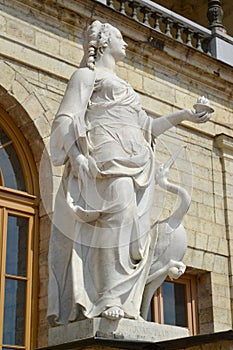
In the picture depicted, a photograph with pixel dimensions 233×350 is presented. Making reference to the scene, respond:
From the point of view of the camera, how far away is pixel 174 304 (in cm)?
879

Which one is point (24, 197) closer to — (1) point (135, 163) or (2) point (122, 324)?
(1) point (135, 163)

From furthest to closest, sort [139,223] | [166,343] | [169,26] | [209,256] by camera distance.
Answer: [169,26] < [209,256] < [139,223] < [166,343]

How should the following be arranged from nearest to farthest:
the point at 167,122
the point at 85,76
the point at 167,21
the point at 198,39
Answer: the point at 85,76 < the point at 167,122 < the point at 167,21 < the point at 198,39

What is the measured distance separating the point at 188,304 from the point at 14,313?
8.56 feet

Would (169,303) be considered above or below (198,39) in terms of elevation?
below

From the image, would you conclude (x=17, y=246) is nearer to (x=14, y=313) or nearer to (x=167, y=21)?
(x=14, y=313)

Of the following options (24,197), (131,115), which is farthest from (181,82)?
(131,115)

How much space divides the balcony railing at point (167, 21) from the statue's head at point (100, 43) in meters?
3.46

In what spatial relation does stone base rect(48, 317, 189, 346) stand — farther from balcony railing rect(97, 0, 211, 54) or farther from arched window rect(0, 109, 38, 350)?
balcony railing rect(97, 0, 211, 54)

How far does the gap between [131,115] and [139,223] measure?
2.75 feet

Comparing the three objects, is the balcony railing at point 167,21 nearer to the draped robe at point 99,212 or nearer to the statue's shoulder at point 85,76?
the statue's shoulder at point 85,76

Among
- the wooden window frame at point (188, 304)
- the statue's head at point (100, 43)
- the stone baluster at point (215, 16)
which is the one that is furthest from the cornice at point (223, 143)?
the statue's head at point (100, 43)

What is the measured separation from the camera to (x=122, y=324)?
4.58m

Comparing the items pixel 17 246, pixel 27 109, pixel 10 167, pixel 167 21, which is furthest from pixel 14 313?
pixel 167 21
